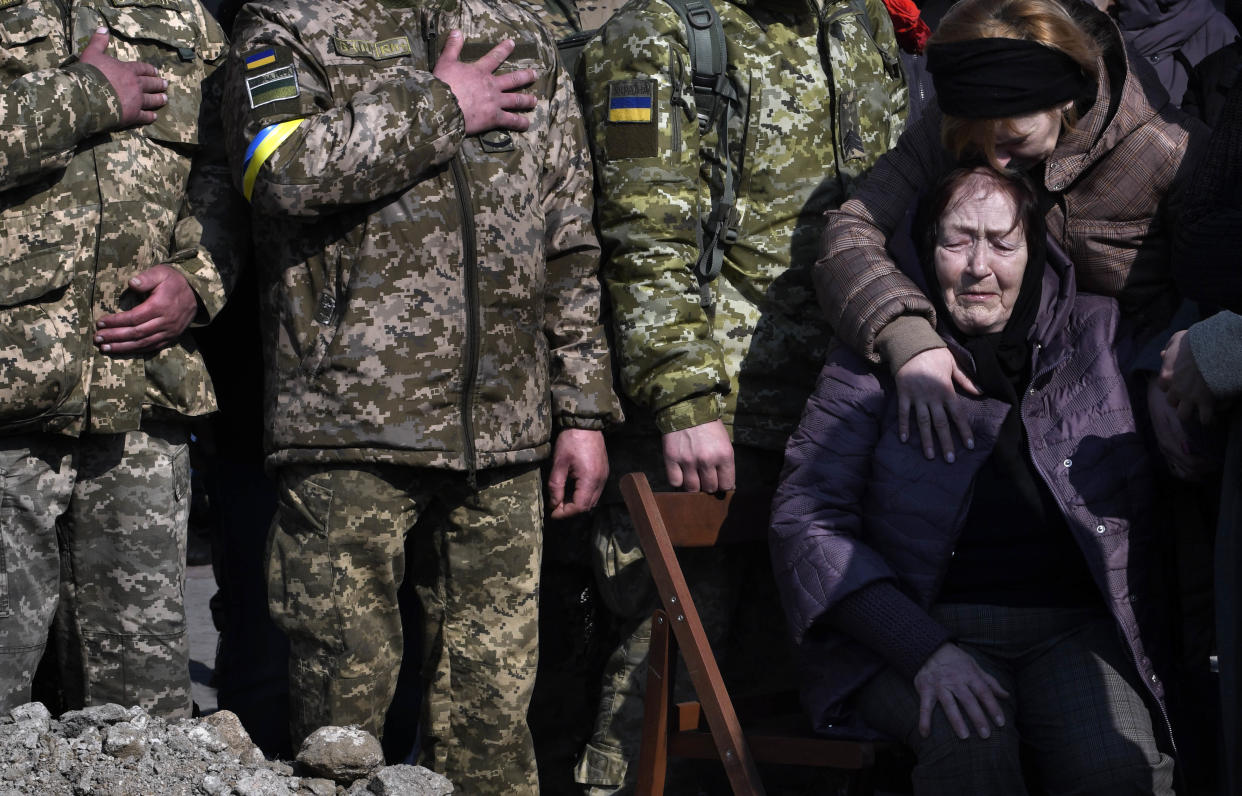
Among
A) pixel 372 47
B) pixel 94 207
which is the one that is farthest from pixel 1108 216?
pixel 94 207

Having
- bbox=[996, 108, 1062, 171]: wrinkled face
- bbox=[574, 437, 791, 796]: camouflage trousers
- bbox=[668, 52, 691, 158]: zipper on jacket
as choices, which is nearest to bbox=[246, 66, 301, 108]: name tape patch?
bbox=[668, 52, 691, 158]: zipper on jacket

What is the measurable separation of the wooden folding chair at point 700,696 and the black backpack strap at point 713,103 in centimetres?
57

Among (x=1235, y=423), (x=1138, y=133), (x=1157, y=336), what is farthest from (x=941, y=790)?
(x=1138, y=133)

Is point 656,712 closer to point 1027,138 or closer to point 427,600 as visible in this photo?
point 427,600

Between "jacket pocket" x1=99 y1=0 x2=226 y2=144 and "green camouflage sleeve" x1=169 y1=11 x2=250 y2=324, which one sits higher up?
"jacket pocket" x1=99 y1=0 x2=226 y2=144

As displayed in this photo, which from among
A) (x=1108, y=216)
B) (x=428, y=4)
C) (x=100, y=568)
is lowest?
(x=100, y=568)

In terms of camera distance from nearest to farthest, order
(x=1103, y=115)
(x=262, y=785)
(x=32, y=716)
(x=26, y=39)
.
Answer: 1. (x=262, y=785)
2. (x=32, y=716)
3. (x=1103, y=115)
4. (x=26, y=39)

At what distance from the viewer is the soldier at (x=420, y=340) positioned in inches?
123

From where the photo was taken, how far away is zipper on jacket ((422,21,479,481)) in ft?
10.6

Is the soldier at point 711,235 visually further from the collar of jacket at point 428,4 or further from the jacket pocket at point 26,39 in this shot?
the jacket pocket at point 26,39

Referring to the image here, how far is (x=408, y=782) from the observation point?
123 inches

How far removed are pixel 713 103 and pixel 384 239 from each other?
0.94m

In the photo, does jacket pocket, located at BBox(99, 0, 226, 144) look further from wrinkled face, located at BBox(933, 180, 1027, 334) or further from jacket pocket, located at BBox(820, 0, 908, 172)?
wrinkled face, located at BBox(933, 180, 1027, 334)

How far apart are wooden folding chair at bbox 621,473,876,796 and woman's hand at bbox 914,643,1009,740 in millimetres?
167
